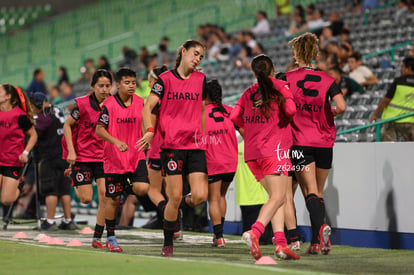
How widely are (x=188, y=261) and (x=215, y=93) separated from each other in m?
3.40

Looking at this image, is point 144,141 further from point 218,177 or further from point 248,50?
point 248,50

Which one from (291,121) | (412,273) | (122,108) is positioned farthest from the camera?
(122,108)

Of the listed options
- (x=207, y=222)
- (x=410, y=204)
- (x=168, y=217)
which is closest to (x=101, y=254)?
(x=168, y=217)

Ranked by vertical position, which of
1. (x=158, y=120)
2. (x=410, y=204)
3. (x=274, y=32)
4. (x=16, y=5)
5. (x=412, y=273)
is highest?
(x=16, y=5)

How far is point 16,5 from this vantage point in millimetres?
34875

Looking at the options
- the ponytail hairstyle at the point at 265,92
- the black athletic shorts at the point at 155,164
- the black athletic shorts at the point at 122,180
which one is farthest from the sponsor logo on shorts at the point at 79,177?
the ponytail hairstyle at the point at 265,92

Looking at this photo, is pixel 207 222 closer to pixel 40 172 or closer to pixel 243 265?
pixel 40 172

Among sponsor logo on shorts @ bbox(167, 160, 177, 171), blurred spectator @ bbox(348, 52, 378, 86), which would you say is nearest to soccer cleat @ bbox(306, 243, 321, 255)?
sponsor logo on shorts @ bbox(167, 160, 177, 171)

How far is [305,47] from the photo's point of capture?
922cm

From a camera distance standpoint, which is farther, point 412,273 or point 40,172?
point 40,172

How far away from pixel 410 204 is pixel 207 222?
4.40 m

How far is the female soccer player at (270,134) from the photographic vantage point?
821 cm

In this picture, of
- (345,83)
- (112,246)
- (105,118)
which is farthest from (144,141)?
(345,83)

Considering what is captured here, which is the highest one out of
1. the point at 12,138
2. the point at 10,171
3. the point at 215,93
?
the point at 215,93
